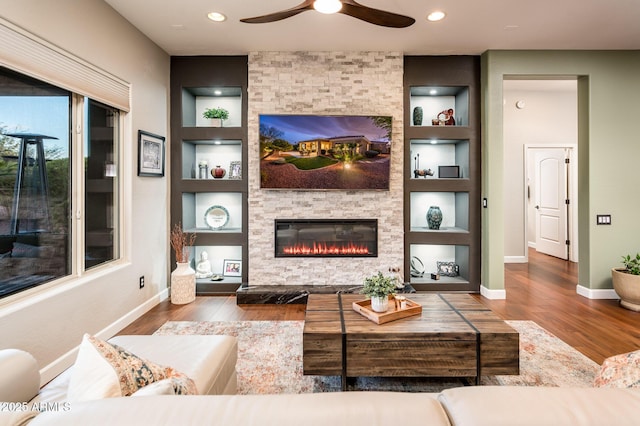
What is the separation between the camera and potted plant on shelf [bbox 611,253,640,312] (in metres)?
3.61

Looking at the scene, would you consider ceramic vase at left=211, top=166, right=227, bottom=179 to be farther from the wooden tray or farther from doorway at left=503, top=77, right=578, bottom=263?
doorway at left=503, top=77, right=578, bottom=263

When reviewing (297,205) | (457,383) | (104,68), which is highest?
(104,68)

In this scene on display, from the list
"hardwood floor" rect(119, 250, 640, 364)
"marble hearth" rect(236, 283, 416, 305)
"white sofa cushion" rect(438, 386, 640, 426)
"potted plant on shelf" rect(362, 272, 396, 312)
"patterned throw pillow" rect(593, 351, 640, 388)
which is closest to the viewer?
"white sofa cushion" rect(438, 386, 640, 426)

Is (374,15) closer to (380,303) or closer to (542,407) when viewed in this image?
(380,303)

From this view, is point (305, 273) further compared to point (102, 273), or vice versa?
point (305, 273)

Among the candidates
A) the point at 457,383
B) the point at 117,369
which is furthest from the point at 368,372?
the point at 117,369

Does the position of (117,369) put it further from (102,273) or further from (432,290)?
(432,290)

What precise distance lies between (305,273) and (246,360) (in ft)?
5.97

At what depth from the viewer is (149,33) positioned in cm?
366

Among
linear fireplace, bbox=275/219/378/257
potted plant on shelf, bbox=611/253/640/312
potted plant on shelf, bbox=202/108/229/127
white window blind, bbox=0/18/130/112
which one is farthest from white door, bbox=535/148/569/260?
white window blind, bbox=0/18/130/112

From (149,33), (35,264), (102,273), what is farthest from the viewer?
(149,33)

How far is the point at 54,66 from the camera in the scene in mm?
2438

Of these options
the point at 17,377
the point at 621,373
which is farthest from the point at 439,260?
the point at 17,377

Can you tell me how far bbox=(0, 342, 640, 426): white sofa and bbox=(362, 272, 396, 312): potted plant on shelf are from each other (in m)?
1.44
